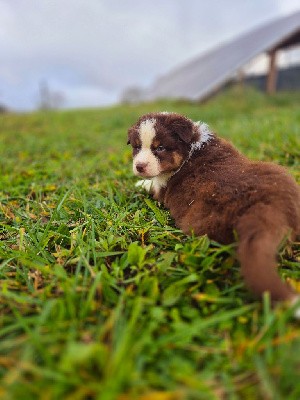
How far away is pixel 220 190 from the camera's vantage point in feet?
8.06

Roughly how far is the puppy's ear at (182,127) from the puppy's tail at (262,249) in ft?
4.02

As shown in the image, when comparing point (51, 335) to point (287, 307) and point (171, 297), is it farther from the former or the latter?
point (287, 307)

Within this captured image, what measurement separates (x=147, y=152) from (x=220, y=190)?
1.04 m

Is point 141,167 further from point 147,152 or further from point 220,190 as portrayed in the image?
point 220,190

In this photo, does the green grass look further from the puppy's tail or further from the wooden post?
the wooden post

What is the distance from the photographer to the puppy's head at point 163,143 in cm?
315

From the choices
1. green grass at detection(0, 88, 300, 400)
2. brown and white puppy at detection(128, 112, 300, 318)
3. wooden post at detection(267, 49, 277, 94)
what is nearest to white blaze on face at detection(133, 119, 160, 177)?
brown and white puppy at detection(128, 112, 300, 318)

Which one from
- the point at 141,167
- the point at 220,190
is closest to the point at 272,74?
the point at 141,167

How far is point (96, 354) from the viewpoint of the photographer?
57.4 inches

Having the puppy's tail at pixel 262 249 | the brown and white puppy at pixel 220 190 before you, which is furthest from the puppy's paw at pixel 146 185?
the puppy's tail at pixel 262 249

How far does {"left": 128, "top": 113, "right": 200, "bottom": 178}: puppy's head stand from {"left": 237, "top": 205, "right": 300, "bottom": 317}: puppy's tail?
1.19 meters

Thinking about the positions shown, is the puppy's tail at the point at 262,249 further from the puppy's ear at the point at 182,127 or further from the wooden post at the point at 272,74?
the wooden post at the point at 272,74

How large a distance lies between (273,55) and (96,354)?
19530 mm

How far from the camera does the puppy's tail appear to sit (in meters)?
1.79
